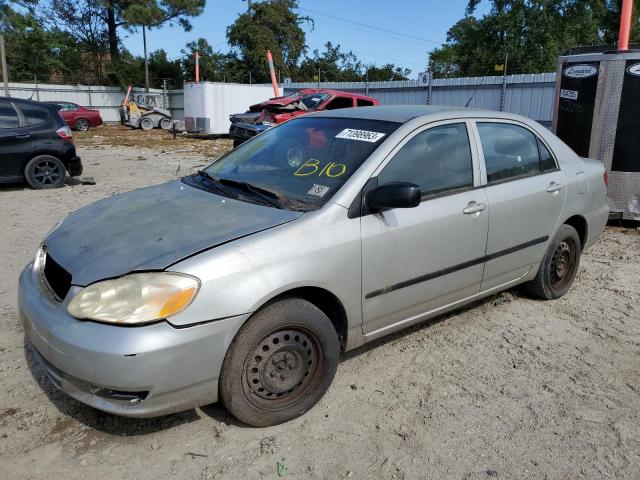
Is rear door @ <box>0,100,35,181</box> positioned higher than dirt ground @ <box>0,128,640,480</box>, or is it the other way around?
rear door @ <box>0,100,35,181</box>

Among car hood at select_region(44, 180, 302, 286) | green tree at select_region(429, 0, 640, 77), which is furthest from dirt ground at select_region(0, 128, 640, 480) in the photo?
green tree at select_region(429, 0, 640, 77)

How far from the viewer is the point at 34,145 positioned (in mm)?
9094

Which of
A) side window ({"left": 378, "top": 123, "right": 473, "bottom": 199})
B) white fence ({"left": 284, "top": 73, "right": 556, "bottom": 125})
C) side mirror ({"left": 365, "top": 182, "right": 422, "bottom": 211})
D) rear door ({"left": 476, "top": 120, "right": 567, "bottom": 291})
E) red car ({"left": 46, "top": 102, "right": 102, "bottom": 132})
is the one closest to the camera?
side mirror ({"left": 365, "top": 182, "right": 422, "bottom": 211})

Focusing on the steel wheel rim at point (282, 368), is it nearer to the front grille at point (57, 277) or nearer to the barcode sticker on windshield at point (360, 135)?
the front grille at point (57, 277)

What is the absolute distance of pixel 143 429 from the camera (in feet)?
8.85

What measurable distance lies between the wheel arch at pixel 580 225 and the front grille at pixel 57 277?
382cm

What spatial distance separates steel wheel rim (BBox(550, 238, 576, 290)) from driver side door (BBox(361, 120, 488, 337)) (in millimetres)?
1141

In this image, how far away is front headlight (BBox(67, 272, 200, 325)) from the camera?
7.57ft

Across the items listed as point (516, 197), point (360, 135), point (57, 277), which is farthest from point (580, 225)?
point (57, 277)

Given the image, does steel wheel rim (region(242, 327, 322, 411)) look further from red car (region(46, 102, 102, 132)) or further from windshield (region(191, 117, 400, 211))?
red car (region(46, 102, 102, 132))

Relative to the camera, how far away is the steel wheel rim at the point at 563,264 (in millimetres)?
4453

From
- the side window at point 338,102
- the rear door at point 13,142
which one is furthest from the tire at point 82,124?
the rear door at point 13,142

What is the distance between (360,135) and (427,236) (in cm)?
77

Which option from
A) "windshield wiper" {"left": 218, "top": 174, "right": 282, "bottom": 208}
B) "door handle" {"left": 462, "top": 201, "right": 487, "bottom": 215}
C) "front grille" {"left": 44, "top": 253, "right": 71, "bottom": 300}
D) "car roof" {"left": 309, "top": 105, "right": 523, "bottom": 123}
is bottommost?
"front grille" {"left": 44, "top": 253, "right": 71, "bottom": 300}
